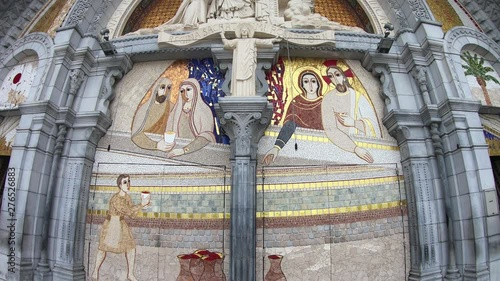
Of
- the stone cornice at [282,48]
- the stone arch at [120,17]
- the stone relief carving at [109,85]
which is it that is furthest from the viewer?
the stone arch at [120,17]

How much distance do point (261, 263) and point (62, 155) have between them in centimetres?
519

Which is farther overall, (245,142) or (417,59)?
(417,59)

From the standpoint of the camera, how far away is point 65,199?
770 centimetres

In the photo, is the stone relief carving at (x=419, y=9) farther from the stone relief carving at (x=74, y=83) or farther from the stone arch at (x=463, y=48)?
the stone relief carving at (x=74, y=83)

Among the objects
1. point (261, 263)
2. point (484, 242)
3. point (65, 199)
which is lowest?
point (261, 263)

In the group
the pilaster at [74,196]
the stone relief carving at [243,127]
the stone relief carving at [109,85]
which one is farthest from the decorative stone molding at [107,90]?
the stone relief carving at [243,127]

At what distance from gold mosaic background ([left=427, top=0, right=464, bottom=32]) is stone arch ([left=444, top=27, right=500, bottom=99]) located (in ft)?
1.87

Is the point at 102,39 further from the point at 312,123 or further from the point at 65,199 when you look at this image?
the point at 312,123

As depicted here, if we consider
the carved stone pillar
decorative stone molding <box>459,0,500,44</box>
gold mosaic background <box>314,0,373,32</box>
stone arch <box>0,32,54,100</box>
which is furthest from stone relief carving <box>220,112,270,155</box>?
decorative stone molding <box>459,0,500,44</box>

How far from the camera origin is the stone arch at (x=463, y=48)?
789 centimetres

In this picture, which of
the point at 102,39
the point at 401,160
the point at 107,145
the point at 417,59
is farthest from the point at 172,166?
the point at 417,59

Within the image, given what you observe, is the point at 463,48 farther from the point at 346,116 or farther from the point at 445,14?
the point at 346,116

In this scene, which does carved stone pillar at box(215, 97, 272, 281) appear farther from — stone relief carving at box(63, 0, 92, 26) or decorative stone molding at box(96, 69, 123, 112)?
stone relief carving at box(63, 0, 92, 26)

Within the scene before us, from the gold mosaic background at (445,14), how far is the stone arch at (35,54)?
10217 millimetres
